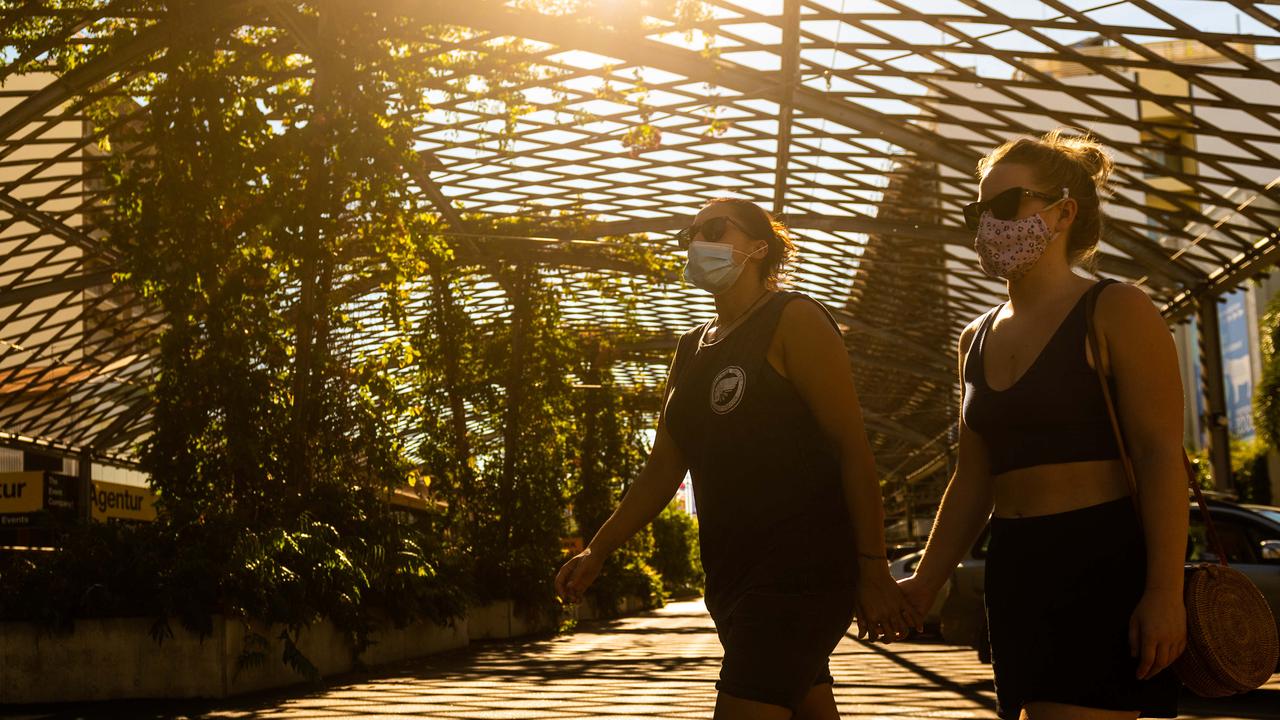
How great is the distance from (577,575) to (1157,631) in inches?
61.2

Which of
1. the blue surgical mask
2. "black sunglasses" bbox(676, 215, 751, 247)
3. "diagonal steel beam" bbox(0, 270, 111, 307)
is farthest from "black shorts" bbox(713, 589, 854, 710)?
"diagonal steel beam" bbox(0, 270, 111, 307)

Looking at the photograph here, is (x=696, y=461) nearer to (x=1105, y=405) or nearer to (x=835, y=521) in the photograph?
(x=835, y=521)

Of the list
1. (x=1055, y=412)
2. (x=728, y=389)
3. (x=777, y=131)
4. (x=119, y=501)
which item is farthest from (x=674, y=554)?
(x=1055, y=412)

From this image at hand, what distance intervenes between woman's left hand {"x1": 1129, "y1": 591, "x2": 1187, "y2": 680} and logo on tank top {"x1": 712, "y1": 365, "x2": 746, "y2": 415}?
1069 millimetres

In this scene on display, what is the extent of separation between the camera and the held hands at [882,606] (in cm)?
314

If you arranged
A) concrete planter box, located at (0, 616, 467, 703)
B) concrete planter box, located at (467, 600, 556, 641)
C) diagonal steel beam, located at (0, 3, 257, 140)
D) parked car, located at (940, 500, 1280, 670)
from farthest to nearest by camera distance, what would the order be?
concrete planter box, located at (467, 600, 556, 641) → diagonal steel beam, located at (0, 3, 257, 140) → parked car, located at (940, 500, 1280, 670) → concrete planter box, located at (0, 616, 467, 703)

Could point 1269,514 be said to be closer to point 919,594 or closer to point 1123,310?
point 919,594

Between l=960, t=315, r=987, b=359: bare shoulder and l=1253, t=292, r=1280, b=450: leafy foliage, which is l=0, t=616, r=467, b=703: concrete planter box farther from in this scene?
l=1253, t=292, r=1280, b=450: leafy foliage

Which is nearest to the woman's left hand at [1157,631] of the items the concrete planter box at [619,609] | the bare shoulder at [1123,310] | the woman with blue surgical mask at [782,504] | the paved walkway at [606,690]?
the bare shoulder at [1123,310]

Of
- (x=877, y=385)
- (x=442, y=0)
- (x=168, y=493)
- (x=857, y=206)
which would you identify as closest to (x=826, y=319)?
(x=168, y=493)

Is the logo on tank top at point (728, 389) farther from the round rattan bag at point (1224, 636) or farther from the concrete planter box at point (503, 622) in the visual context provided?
the concrete planter box at point (503, 622)

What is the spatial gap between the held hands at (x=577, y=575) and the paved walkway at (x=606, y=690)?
5194mm

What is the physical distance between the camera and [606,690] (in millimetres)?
10953

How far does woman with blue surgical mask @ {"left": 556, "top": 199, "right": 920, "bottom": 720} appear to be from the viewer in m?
3.11
